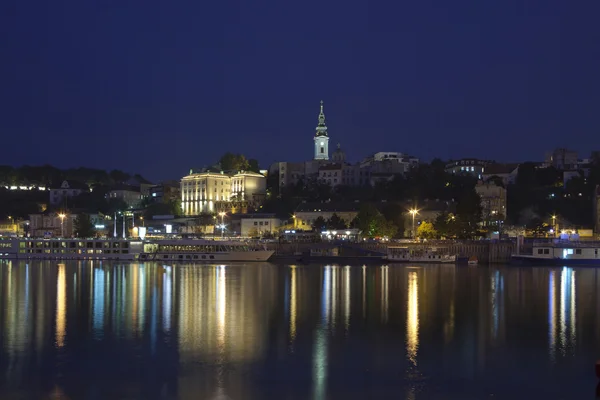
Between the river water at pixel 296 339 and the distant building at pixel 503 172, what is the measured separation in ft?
133

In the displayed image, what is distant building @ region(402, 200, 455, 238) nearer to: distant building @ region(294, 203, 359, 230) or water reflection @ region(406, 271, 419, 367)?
distant building @ region(294, 203, 359, 230)

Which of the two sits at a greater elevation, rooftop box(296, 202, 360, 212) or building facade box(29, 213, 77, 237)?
rooftop box(296, 202, 360, 212)

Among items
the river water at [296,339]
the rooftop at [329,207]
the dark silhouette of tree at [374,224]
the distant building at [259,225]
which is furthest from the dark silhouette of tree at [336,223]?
the river water at [296,339]

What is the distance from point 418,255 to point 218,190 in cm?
3564

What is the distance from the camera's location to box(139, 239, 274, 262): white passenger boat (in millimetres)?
45906

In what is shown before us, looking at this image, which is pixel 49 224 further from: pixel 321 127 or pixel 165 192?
pixel 321 127

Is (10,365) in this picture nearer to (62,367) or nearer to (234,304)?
(62,367)

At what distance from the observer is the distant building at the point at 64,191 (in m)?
84.1

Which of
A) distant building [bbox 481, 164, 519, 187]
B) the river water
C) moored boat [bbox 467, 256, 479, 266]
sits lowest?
the river water

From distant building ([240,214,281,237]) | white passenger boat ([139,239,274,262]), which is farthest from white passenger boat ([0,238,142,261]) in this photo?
distant building ([240,214,281,237])

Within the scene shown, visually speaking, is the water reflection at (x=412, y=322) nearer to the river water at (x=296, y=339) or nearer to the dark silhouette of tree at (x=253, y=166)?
the river water at (x=296, y=339)

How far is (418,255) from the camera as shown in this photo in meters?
46.3

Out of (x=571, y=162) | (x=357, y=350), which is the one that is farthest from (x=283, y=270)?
(x=571, y=162)

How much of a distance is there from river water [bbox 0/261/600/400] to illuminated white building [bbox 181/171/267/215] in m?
45.1
